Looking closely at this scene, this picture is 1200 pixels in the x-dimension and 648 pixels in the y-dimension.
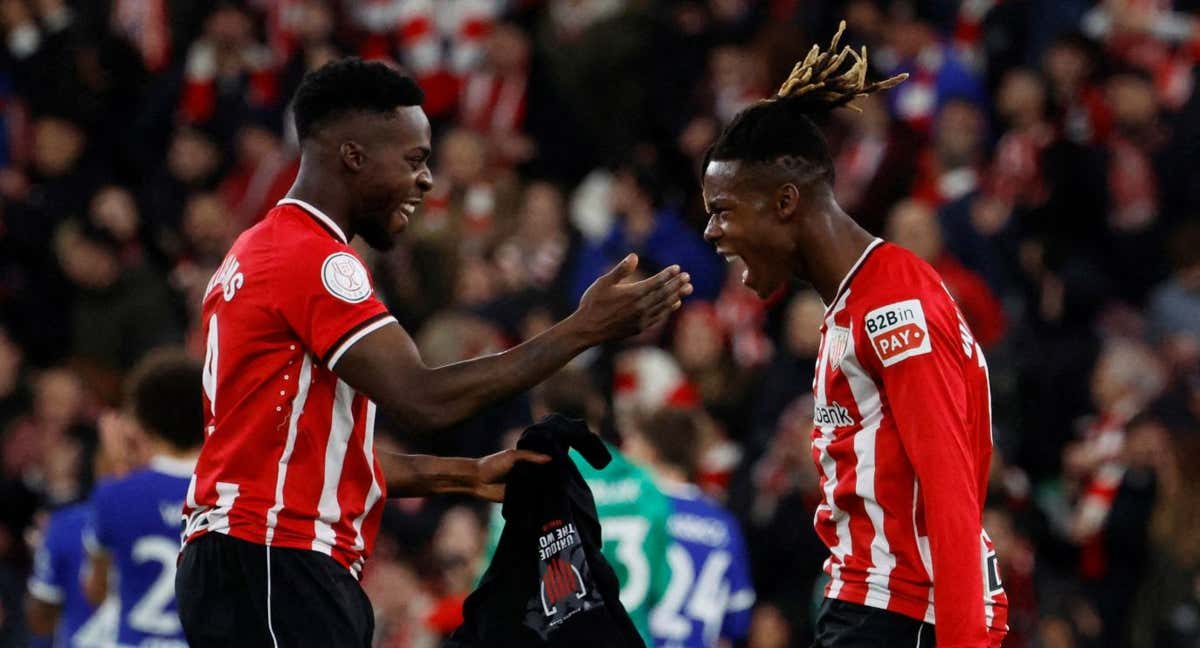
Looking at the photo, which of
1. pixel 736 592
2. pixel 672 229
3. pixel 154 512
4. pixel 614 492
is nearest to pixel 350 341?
pixel 154 512

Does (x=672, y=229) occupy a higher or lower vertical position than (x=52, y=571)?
higher

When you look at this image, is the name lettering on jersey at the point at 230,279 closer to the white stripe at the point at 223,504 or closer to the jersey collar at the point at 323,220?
the jersey collar at the point at 323,220

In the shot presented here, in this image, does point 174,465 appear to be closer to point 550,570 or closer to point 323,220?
point 550,570

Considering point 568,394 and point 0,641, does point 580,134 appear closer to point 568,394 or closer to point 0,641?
point 0,641

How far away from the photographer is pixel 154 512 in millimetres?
6504

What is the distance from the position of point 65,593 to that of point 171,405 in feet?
3.90

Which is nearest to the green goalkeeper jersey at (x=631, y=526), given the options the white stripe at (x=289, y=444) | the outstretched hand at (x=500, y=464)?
the outstretched hand at (x=500, y=464)

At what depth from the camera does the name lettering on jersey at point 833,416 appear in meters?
4.80

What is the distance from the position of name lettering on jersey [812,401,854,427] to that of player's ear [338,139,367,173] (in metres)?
1.35

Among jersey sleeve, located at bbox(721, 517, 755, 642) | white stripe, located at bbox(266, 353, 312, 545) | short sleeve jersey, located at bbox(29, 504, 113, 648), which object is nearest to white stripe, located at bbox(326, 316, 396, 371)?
white stripe, located at bbox(266, 353, 312, 545)

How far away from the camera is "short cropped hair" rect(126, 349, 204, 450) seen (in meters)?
6.61

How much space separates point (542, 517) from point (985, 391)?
1285mm

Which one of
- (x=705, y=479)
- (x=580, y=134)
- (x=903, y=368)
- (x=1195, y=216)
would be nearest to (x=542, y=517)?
(x=903, y=368)

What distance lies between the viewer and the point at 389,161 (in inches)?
189
